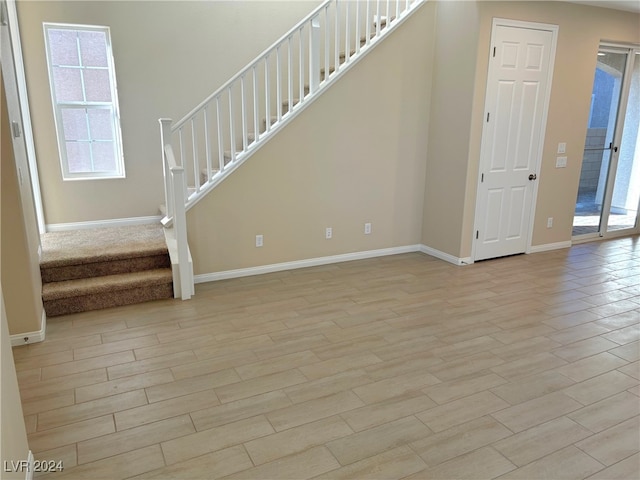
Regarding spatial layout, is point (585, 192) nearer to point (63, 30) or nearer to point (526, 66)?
point (526, 66)

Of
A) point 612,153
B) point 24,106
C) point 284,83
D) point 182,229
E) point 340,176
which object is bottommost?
point 182,229

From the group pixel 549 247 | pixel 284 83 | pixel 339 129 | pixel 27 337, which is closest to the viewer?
pixel 27 337

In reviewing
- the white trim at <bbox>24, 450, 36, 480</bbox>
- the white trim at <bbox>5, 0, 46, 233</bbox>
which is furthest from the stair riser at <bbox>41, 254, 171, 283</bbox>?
the white trim at <bbox>24, 450, 36, 480</bbox>

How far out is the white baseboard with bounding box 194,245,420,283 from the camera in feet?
14.9

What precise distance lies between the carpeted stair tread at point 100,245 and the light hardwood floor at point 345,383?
0.54m

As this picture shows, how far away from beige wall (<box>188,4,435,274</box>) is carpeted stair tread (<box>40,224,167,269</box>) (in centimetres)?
47

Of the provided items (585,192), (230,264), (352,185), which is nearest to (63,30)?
(230,264)

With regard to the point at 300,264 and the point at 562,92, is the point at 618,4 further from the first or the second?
the point at 300,264

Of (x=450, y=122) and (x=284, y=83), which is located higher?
(x=284, y=83)

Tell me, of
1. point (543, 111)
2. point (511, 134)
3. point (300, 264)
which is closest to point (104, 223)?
point (300, 264)

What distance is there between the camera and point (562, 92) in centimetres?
525

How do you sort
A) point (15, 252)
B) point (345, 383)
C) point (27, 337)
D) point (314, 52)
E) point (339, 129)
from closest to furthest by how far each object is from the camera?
point (345, 383) < point (15, 252) < point (27, 337) < point (314, 52) < point (339, 129)

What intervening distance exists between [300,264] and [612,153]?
437 centimetres

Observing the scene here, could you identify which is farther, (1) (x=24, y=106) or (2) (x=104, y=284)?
(1) (x=24, y=106)
